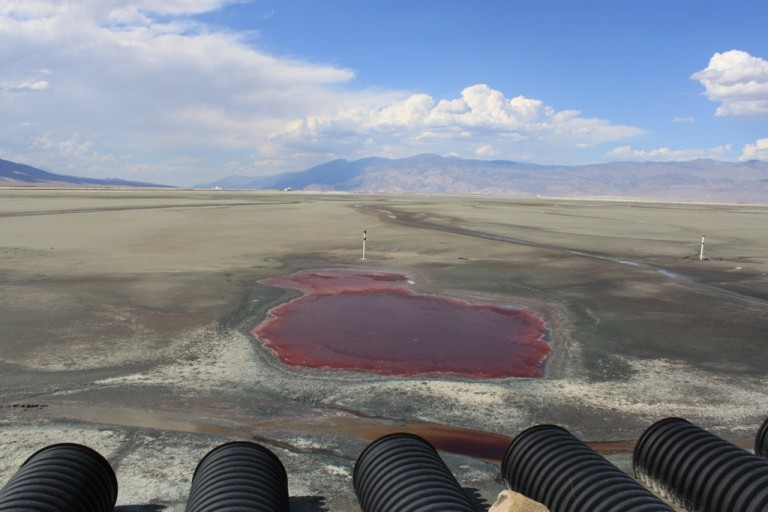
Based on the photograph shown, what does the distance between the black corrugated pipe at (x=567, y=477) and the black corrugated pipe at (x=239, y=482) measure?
246 cm

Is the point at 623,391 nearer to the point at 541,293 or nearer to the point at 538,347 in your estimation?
the point at 538,347

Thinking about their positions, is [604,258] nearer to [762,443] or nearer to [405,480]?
[762,443]

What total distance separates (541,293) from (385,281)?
515 centimetres

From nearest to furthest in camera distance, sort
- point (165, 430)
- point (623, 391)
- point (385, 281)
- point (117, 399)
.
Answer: point (165, 430), point (117, 399), point (623, 391), point (385, 281)

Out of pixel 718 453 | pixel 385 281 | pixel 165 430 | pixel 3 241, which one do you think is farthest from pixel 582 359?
pixel 3 241

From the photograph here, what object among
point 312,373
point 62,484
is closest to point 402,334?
point 312,373

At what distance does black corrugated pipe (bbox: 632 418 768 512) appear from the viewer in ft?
17.1

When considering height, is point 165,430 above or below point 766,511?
below

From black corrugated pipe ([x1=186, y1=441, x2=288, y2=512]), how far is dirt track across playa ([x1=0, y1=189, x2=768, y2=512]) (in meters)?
0.70

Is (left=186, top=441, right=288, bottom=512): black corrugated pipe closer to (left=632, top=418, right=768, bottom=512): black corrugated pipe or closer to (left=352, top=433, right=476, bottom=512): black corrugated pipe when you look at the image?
(left=352, top=433, right=476, bottom=512): black corrugated pipe

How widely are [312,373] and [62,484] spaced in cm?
553

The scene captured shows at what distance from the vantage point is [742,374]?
10.6 metres

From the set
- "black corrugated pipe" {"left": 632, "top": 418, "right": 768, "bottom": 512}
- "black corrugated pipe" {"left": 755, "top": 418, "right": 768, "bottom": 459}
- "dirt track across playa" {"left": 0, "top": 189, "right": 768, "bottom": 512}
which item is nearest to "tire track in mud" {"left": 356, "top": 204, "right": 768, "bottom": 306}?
"dirt track across playa" {"left": 0, "top": 189, "right": 768, "bottom": 512}

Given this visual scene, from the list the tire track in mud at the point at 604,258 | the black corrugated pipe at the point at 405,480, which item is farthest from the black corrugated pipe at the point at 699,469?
the tire track in mud at the point at 604,258
